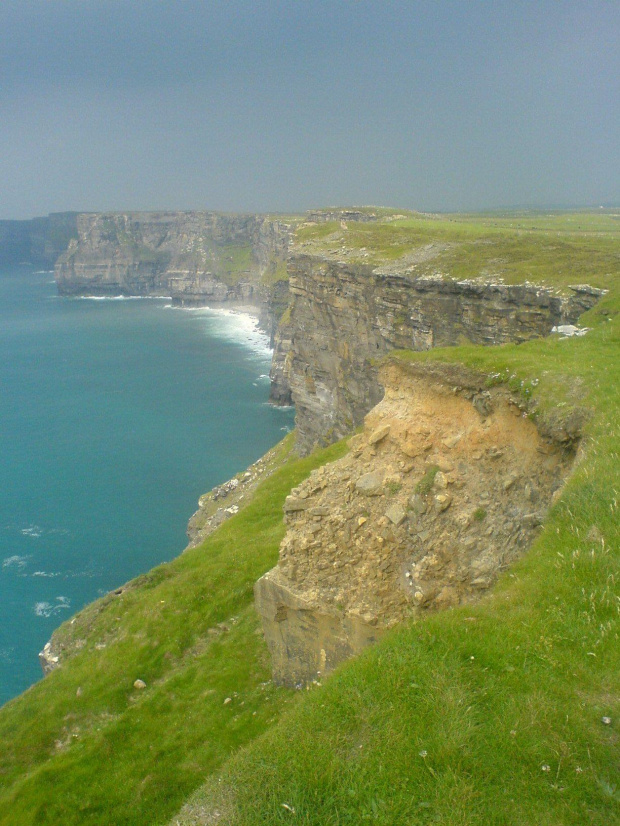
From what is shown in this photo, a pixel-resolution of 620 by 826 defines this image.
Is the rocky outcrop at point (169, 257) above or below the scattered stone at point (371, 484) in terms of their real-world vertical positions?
above

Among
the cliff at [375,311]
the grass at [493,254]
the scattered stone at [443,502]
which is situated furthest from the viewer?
the grass at [493,254]

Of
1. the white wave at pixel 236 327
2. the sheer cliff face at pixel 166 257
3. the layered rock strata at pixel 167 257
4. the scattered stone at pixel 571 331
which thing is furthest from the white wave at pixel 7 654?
the sheer cliff face at pixel 166 257

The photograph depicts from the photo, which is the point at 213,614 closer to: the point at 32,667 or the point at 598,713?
the point at 598,713

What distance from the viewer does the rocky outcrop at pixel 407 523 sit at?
441 inches

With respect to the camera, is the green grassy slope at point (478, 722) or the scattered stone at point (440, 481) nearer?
the green grassy slope at point (478, 722)

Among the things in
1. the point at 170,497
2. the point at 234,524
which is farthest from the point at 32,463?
the point at 234,524

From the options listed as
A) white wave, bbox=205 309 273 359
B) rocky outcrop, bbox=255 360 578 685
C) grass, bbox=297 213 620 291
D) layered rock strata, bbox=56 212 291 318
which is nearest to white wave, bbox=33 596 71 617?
rocky outcrop, bbox=255 360 578 685

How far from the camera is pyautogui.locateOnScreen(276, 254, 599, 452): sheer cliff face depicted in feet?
96.0

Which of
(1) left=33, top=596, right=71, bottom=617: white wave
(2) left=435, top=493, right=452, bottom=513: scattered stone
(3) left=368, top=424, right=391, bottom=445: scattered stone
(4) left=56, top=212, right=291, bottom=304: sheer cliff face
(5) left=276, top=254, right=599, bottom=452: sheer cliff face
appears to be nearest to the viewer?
(2) left=435, top=493, right=452, bottom=513: scattered stone

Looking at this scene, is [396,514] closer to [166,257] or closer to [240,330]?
[240,330]

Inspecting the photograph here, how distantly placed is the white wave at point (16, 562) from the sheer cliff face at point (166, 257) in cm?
12009

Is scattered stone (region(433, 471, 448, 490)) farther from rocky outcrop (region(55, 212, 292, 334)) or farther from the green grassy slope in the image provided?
rocky outcrop (region(55, 212, 292, 334))

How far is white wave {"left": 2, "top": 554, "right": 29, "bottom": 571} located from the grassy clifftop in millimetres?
28040

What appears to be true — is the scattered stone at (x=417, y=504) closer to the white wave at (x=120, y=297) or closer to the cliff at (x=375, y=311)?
the cliff at (x=375, y=311)
